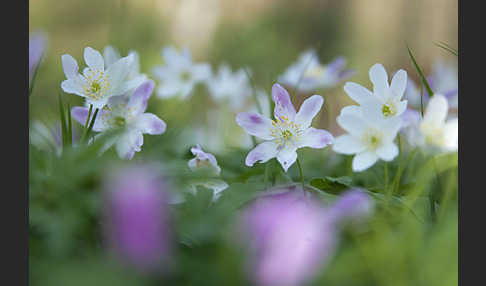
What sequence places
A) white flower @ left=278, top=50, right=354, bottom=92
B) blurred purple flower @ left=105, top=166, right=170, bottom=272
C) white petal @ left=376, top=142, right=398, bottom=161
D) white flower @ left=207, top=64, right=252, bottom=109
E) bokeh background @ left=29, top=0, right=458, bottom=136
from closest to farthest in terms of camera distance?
blurred purple flower @ left=105, top=166, right=170, bottom=272, white petal @ left=376, top=142, right=398, bottom=161, white flower @ left=278, top=50, right=354, bottom=92, white flower @ left=207, top=64, right=252, bottom=109, bokeh background @ left=29, top=0, right=458, bottom=136

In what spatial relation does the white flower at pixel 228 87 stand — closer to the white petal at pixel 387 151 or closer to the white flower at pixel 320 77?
the white flower at pixel 320 77

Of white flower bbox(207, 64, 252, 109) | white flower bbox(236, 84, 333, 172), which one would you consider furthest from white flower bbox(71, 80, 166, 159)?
white flower bbox(207, 64, 252, 109)

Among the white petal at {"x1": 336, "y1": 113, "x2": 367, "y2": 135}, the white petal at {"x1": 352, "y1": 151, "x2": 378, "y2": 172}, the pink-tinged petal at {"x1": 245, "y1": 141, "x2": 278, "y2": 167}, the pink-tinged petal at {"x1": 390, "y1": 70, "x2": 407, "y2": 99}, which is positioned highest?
the pink-tinged petal at {"x1": 390, "y1": 70, "x2": 407, "y2": 99}

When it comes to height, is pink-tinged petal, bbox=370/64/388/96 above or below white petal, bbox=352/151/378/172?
above

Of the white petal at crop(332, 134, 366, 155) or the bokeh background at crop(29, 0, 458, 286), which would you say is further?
the white petal at crop(332, 134, 366, 155)

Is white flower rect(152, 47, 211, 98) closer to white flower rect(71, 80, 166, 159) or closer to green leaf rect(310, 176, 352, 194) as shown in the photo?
white flower rect(71, 80, 166, 159)

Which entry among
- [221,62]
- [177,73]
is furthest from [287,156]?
[221,62]

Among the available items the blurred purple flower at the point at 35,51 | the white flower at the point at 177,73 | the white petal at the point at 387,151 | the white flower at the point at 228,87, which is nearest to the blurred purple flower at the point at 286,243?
the white petal at the point at 387,151
